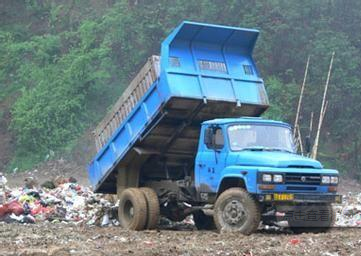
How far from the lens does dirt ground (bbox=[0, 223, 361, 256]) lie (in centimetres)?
960

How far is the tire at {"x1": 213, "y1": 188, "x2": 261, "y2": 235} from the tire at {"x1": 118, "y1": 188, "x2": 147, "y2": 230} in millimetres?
1924

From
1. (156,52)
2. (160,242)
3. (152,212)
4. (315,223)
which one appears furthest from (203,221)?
(156,52)

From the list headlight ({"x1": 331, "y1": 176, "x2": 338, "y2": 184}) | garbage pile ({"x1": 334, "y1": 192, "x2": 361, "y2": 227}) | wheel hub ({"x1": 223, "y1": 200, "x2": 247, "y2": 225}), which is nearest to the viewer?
wheel hub ({"x1": 223, "y1": 200, "x2": 247, "y2": 225})

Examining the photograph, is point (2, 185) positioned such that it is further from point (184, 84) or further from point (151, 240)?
point (151, 240)

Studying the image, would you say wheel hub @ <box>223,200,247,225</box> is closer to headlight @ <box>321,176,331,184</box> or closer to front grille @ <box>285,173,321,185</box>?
front grille @ <box>285,173,321,185</box>

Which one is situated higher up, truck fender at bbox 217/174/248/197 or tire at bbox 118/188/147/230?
truck fender at bbox 217/174/248/197

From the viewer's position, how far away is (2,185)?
66.8 feet

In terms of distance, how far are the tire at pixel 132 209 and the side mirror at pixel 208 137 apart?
1.84 meters

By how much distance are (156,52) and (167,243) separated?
21688 millimetres

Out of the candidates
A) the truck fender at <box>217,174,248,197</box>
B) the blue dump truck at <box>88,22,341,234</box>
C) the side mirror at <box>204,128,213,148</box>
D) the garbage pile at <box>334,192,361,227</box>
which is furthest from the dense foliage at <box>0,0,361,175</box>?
the truck fender at <box>217,174,248,197</box>

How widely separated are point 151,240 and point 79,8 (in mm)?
27280

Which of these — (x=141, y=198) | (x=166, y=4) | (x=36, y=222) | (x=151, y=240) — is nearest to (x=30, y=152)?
(x=166, y=4)

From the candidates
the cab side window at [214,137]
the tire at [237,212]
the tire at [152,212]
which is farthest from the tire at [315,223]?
the tire at [152,212]

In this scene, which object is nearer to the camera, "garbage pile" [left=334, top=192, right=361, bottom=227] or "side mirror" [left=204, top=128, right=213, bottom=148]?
"side mirror" [left=204, top=128, right=213, bottom=148]
